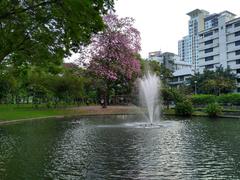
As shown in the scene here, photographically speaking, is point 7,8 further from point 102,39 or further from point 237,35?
point 237,35

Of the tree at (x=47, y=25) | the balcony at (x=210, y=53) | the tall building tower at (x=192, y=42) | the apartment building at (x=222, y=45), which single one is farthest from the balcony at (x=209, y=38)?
the tree at (x=47, y=25)

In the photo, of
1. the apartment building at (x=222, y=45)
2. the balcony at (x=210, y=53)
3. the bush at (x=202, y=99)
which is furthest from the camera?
the balcony at (x=210, y=53)

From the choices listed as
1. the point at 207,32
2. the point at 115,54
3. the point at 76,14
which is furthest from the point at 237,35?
the point at 76,14

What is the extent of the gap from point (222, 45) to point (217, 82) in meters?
19.4

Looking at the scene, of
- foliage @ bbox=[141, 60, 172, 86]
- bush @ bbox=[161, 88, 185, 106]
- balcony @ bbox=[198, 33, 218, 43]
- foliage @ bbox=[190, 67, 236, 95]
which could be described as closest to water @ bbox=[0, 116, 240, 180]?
bush @ bbox=[161, 88, 185, 106]

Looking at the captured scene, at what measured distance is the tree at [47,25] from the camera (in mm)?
8086

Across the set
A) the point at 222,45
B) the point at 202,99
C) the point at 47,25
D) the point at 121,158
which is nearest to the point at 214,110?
the point at 202,99

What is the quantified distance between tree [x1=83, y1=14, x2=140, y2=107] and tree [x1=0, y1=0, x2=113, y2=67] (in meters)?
37.0

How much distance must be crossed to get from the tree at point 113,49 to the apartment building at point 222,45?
149 ft

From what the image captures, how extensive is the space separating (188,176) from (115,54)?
40.0m

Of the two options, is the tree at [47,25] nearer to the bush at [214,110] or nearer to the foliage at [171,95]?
the bush at [214,110]

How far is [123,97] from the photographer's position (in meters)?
68.4

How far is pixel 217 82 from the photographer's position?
76.3 meters

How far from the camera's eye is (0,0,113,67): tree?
8086mm
